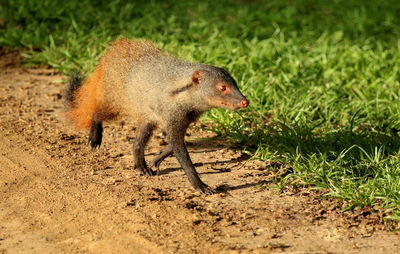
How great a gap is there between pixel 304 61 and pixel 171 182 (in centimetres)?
336

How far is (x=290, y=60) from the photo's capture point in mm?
7293

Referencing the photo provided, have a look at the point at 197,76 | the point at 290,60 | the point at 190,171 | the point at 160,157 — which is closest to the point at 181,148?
the point at 190,171

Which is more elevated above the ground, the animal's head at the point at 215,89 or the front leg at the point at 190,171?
the animal's head at the point at 215,89

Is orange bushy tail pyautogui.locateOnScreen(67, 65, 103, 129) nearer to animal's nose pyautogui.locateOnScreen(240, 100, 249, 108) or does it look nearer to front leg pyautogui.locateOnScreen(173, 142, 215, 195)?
front leg pyautogui.locateOnScreen(173, 142, 215, 195)

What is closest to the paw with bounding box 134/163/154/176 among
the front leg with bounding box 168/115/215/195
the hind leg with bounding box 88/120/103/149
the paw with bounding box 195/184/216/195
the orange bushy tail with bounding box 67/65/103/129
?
the front leg with bounding box 168/115/215/195

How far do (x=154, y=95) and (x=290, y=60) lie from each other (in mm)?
3027

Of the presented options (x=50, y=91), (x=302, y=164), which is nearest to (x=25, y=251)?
(x=302, y=164)

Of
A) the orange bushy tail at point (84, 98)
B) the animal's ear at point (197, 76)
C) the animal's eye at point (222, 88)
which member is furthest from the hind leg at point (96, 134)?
the animal's eye at point (222, 88)

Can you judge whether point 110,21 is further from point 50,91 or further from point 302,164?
point 302,164

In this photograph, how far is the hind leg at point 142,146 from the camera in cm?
495

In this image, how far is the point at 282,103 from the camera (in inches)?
247

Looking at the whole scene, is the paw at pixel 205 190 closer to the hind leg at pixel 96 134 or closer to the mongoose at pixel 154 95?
the mongoose at pixel 154 95

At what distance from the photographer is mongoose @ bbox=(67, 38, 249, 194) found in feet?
14.9

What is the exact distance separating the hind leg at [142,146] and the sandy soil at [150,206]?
0.37 ft
